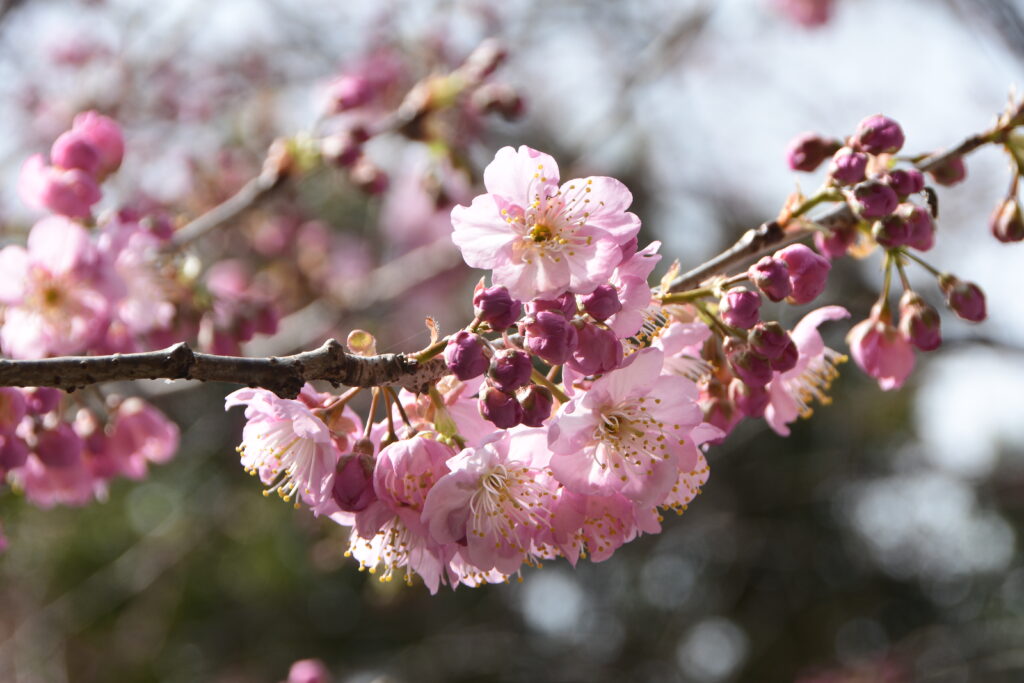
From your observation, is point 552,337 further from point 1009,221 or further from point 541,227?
point 1009,221

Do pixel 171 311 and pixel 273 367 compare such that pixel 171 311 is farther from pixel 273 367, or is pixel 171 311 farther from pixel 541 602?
pixel 541 602

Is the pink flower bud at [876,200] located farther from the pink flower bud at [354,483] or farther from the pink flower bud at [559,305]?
the pink flower bud at [354,483]

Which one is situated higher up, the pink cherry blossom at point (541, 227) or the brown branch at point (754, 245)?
the pink cherry blossom at point (541, 227)

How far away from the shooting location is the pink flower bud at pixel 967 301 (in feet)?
4.90

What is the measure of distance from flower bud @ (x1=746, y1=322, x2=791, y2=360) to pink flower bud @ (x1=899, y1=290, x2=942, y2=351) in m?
0.39

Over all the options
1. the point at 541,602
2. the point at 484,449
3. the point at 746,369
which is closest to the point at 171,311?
the point at 484,449

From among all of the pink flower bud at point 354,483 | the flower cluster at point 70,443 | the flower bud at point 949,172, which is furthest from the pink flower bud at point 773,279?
the flower cluster at point 70,443

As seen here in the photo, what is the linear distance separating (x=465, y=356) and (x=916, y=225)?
28.7 inches

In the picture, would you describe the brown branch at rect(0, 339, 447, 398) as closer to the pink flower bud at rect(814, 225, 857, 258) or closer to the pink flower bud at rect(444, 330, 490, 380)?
the pink flower bud at rect(444, 330, 490, 380)

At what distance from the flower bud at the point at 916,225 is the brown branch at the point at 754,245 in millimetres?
112

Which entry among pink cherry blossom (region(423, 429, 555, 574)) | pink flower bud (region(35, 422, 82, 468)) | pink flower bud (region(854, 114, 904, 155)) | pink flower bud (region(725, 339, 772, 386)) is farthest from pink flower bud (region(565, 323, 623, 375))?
pink flower bud (region(35, 422, 82, 468))

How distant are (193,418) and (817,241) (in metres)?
4.82

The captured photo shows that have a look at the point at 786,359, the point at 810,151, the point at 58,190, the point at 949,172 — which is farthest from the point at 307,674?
the point at 949,172

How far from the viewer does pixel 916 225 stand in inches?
51.6
